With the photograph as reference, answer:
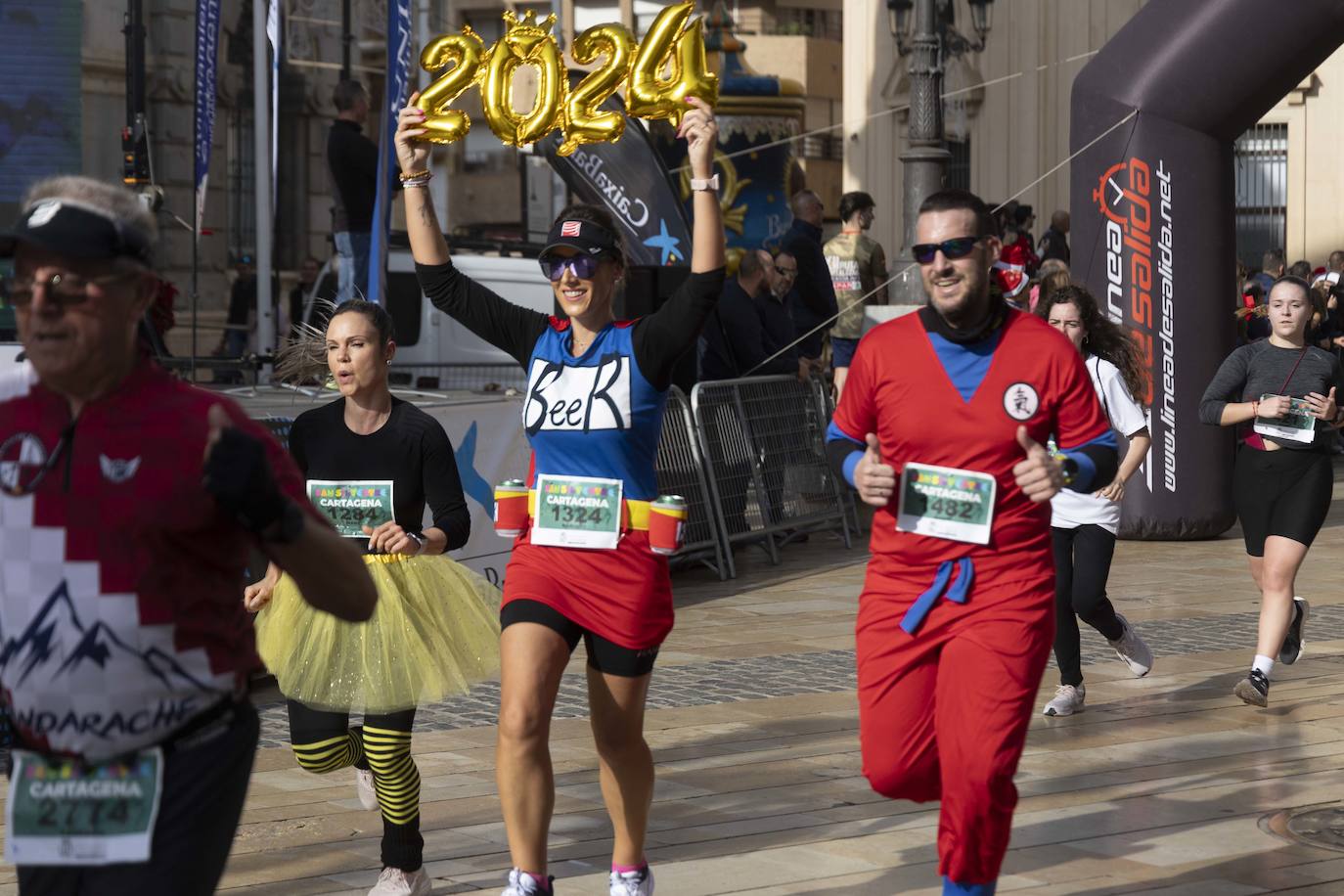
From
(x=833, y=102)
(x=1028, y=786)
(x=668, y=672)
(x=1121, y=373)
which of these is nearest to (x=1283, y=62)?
(x=1121, y=373)

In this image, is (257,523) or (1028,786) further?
(1028,786)

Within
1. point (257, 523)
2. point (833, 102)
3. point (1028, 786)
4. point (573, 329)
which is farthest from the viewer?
point (833, 102)

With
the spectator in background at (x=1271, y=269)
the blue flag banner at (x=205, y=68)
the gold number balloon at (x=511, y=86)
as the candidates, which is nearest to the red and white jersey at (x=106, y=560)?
the gold number balloon at (x=511, y=86)

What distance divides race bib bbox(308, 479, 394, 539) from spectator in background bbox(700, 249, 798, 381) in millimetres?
8323

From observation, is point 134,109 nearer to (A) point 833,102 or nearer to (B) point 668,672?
(B) point 668,672

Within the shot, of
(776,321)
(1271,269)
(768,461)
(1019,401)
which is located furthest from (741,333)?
(1271,269)

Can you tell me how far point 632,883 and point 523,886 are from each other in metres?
0.42

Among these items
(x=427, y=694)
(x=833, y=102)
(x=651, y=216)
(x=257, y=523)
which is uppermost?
(x=833, y=102)

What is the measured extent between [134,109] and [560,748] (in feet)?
38.7

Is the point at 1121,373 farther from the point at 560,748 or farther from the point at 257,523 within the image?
the point at 257,523

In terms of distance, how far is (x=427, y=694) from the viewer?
5.99m

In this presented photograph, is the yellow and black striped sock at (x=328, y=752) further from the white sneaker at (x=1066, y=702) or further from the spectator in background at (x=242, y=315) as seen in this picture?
the spectator in background at (x=242, y=315)

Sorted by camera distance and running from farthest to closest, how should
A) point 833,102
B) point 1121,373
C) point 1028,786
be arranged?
point 833,102 → point 1121,373 → point 1028,786

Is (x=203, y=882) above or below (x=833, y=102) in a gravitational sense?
below
